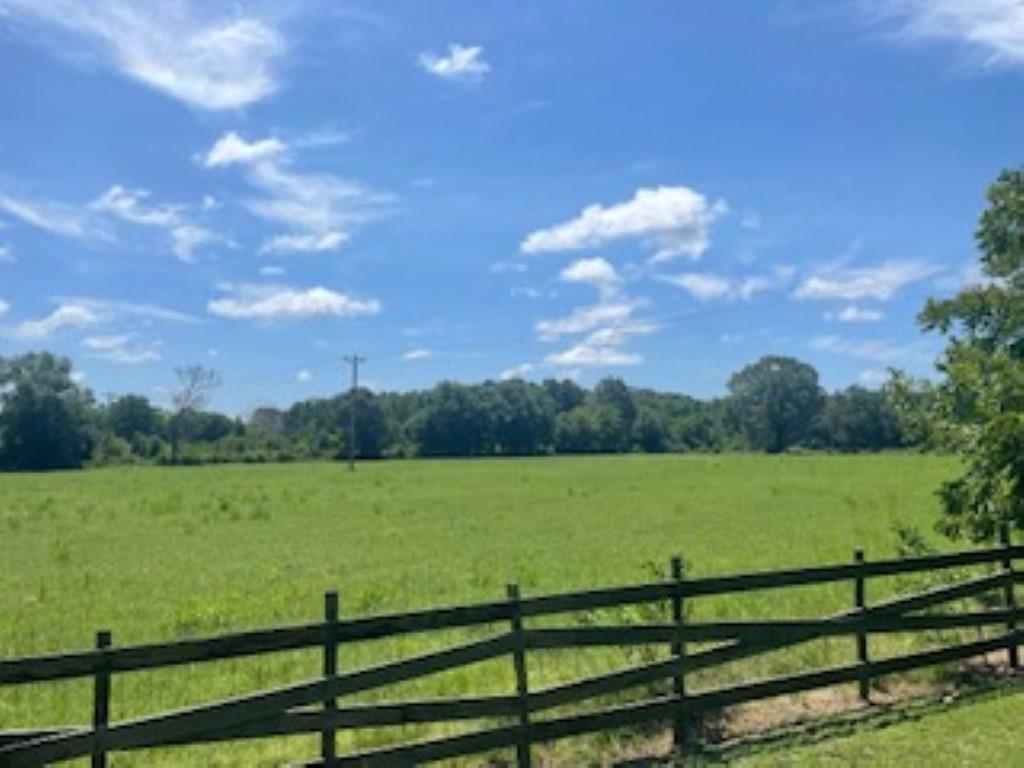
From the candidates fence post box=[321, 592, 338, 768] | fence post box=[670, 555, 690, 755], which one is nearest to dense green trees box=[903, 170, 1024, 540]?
fence post box=[670, 555, 690, 755]

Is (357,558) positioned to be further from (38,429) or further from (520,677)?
(38,429)

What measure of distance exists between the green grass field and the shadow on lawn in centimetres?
132

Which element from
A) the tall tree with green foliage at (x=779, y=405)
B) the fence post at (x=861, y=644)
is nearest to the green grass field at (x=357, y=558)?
the fence post at (x=861, y=644)

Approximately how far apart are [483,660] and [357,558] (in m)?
16.9

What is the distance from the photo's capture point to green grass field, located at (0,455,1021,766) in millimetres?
11414

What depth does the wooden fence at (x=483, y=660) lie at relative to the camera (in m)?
6.23

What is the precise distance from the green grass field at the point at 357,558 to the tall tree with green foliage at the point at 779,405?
118m

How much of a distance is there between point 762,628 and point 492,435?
143 metres

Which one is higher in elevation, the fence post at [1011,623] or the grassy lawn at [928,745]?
the fence post at [1011,623]

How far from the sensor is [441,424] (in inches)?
5871

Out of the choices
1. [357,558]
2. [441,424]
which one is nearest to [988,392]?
[357,558]

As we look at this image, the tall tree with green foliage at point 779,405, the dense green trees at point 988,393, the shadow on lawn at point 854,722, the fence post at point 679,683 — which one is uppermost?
the tall tree with green foliage at point 779,405

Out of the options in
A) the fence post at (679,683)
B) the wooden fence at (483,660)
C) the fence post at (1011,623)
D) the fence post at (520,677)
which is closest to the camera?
the wooden fence at (483,660)

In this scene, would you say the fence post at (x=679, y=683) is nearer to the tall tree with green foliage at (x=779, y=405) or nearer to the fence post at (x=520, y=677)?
the fence post at (x=520, y=677)
